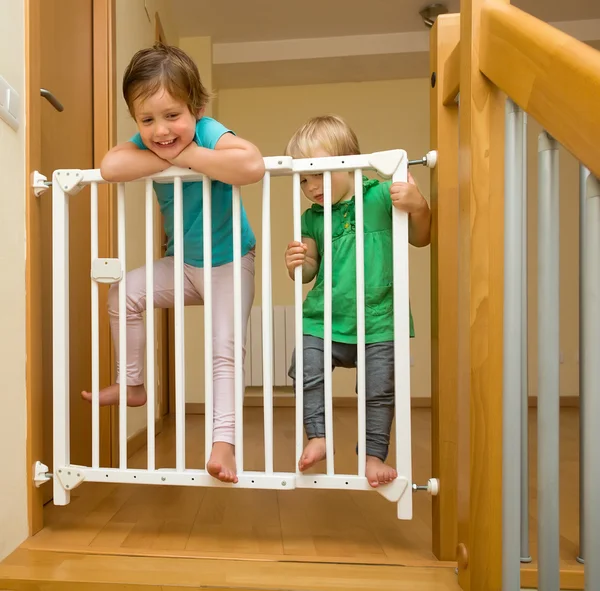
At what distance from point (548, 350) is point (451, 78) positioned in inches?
27.5

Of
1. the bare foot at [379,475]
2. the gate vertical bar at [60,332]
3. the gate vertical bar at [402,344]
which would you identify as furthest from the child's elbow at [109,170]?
the bare foot at [379,475]

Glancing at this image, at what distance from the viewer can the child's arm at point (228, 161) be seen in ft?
3.67

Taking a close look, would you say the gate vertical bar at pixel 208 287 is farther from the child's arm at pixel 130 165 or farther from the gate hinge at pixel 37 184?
the gate hinge at pixel 37 184

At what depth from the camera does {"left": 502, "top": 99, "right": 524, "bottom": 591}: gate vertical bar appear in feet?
2.62

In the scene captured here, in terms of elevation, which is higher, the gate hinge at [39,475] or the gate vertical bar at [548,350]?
the gate vertical bar at [548,350]

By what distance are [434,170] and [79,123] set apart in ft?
3.92

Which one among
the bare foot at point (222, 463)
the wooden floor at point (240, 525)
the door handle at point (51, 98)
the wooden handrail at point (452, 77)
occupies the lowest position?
the wooden floor at point (240, 525)

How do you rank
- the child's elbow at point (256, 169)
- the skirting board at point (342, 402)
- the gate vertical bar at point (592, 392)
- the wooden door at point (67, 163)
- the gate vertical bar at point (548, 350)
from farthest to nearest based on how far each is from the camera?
1. the skirting board at point (342, 402)
2. the wooden door at point (67, 163)
3. the child's elbow at point (256, 169)
4. the gate vertical bar at point (548, 350)
5. the gate vertical bar at point (592, 392)

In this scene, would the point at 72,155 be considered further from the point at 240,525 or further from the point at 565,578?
the point at 565,578

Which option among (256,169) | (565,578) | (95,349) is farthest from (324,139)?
(565,578)

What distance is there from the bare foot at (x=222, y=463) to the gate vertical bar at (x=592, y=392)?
0.73 m

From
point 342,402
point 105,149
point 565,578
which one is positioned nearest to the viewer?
point 565,578

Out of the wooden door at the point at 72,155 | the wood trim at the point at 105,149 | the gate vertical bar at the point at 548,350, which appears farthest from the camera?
the wood trim at the point at 105,149

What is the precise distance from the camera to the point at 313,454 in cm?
117
